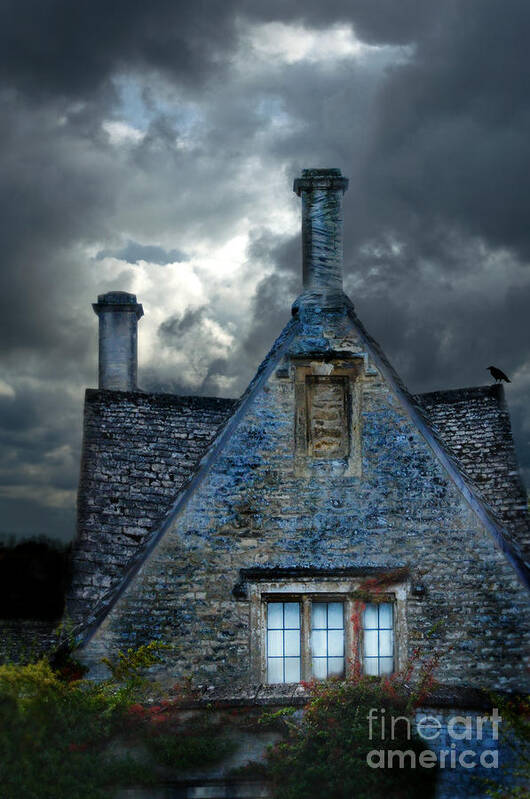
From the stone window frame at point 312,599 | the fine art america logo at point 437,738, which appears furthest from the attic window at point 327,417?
the fine art america logo at point 437,738

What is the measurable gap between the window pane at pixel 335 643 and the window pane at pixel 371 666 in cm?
31

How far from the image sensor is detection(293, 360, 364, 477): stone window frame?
11.6m

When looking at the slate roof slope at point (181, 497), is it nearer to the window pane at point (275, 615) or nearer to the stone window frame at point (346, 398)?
the stone window frame at point (346, 398)

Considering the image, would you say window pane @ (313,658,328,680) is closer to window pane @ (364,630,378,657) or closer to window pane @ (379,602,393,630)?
window pane @ (364,630,378,657)

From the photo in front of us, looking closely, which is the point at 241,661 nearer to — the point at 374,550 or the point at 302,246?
the point at 374,550

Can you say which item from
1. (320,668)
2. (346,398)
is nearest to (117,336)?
(346,398)

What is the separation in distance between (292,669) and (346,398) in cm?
343

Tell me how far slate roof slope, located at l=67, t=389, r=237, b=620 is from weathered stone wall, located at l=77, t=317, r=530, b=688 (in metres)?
1.56

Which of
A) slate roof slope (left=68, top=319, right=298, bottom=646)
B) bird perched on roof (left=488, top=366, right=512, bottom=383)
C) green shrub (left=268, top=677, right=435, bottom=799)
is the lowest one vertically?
green shrub (left=268, top=677, right=435, bottom=799)

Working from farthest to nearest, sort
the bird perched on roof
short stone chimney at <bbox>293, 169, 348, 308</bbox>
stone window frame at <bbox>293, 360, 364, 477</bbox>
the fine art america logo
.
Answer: the bird perched on roof → short stone chimney at <bbox>293, 169, 348, 308</bbox> → stone window frame at <bbox>293, 360, 364, 477</bbox> → the fine art america logo

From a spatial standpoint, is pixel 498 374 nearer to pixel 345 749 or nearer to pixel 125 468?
pixel 125 468

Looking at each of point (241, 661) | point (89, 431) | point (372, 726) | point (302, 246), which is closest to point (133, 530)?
point (89, 431)

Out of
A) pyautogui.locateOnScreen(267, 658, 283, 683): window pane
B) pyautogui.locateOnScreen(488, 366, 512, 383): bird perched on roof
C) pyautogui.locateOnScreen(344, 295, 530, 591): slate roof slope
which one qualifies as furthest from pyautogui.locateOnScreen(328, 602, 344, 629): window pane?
pyautogui.locateOnScreen(488, 366, 512, 383): bird perched on roof

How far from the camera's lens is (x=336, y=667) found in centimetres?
1125
